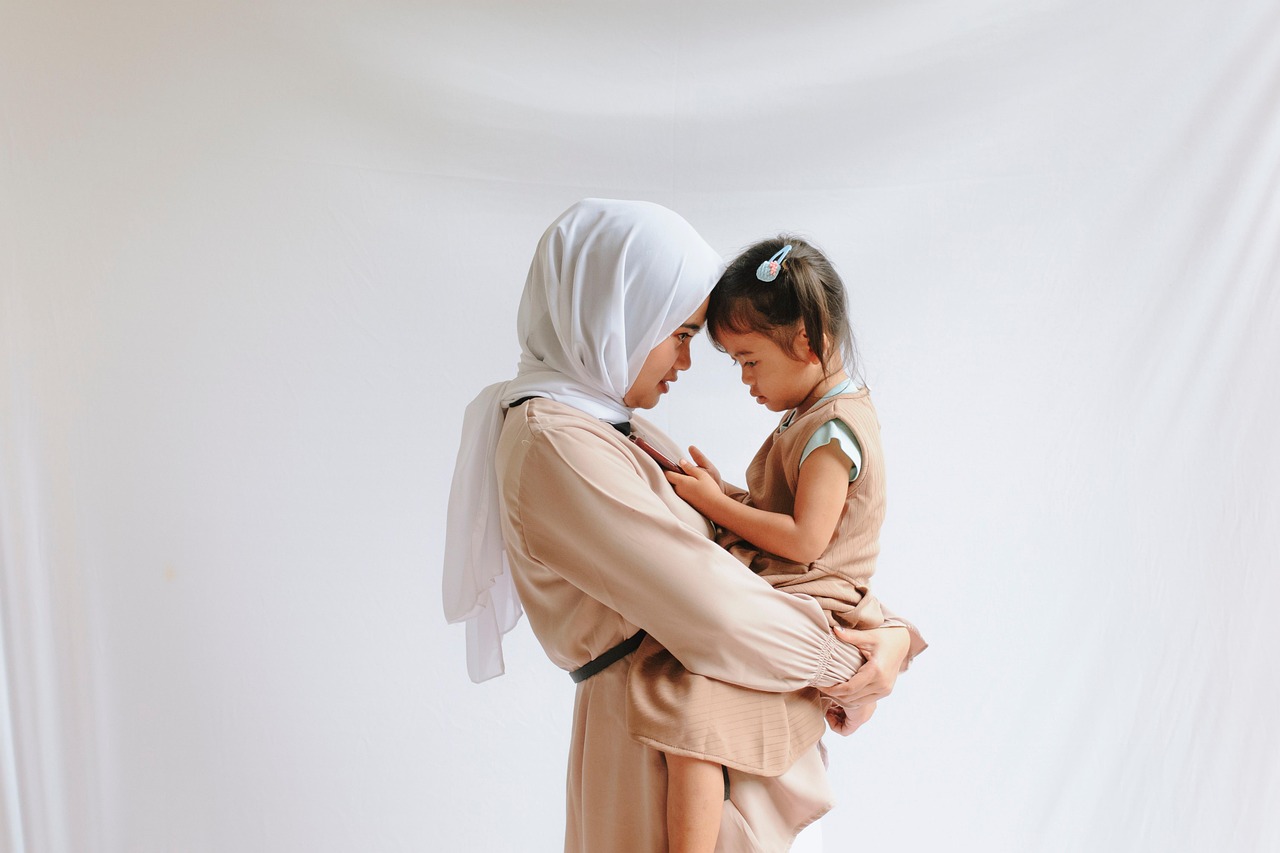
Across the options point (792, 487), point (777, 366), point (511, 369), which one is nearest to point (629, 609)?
point (792, 487)

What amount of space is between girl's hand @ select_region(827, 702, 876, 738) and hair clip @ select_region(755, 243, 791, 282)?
67 centimetres

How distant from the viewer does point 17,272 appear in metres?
2.39

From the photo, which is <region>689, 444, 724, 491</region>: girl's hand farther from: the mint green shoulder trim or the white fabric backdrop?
the white fabric backdrop

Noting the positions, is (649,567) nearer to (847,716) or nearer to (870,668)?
(870,668)

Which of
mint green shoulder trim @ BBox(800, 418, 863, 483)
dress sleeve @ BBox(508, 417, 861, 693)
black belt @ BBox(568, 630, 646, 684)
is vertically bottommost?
black belt @ BBox(568, 630, 646, 684)

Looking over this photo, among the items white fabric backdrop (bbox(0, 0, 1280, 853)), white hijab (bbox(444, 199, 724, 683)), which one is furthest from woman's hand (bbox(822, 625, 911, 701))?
white fabric backdrop (bbox(0, 0, 1280, 853))

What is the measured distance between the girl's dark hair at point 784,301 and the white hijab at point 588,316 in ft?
0.15

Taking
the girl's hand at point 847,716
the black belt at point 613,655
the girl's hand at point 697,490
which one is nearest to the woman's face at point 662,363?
the girl's hand at point 697,490

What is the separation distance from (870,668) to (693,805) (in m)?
0.35

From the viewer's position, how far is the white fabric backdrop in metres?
2.46

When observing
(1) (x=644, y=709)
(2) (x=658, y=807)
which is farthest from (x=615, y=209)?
(2) (x=658, y=807)

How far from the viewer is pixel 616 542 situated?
1.47m

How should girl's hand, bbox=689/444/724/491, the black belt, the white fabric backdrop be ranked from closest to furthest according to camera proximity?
1. the black belt
2. girl's hand, bbox=689/444/724/491
3. the white fabric backdrop

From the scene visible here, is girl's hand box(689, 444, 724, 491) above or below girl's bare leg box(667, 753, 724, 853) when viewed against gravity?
above
